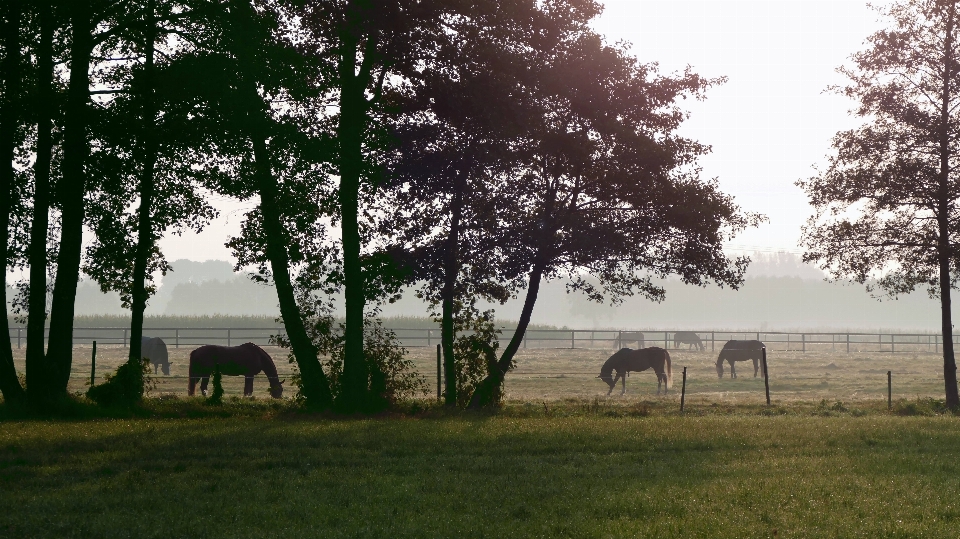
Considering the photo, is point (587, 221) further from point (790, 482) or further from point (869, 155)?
point (790, 482)

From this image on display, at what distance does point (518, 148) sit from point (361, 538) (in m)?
12.7

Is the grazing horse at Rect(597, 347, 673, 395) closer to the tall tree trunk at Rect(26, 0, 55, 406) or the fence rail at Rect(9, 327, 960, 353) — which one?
the fence rail at Rect(9, 327, 960, 353)

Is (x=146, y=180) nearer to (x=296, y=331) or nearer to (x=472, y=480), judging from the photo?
→ (x=296, y=331)

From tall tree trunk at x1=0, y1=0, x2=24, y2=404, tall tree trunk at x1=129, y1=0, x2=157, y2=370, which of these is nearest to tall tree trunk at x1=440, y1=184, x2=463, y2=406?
tall tree trunk at x1=129, y1=0, x2=157, y2=370

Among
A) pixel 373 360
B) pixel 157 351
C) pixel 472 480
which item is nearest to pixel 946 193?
pixel 373 360

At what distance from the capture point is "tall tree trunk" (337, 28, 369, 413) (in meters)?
17.1

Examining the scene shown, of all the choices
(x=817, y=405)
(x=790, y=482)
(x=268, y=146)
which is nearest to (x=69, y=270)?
(x=268, y=146)

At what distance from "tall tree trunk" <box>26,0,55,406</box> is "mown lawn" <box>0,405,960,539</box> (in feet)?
6.78

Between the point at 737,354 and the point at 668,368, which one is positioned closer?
the point at 668,368

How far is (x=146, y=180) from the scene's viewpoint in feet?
54.2

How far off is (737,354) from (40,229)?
1002 inches

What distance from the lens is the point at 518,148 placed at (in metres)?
18.6

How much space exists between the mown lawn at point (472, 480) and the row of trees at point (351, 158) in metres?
3.95

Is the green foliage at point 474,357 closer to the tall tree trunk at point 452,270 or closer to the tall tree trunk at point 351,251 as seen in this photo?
the tall tree trunk at point 452,270
